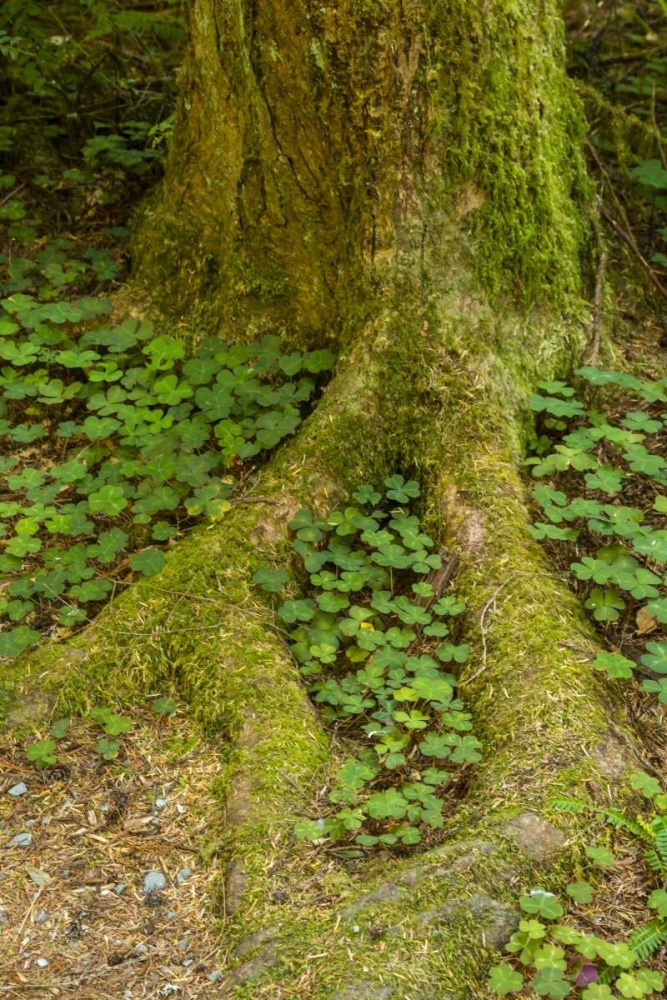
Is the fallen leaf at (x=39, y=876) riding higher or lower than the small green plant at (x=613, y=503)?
lower

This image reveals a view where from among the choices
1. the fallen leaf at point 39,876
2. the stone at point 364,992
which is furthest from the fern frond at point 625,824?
the fallen leaf at point 39,876

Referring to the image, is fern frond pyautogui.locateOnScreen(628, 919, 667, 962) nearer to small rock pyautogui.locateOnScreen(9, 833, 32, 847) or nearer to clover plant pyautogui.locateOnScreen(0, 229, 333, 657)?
small rock pyautogui.locateOnScreen(9, 833, 32, 847)

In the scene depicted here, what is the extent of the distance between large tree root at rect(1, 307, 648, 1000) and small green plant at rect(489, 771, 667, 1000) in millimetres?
75

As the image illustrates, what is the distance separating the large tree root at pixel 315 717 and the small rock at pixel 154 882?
0.72 ft

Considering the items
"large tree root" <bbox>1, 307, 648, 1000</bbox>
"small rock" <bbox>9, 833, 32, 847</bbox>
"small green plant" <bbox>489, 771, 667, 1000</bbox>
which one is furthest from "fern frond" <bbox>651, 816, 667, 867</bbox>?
"small rock" <bbox>9, 833, 32, 847</bbox>

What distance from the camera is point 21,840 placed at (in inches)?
128

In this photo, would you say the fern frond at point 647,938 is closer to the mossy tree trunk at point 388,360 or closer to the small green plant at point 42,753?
the mossy tree trunk at point 388,360

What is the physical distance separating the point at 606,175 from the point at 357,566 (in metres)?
2.74

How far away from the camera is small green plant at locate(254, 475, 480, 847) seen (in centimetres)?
316

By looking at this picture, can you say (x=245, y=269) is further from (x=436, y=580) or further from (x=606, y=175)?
(x=606, y=175)

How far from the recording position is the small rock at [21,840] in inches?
127

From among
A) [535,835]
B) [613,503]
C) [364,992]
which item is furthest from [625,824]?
[613,503]

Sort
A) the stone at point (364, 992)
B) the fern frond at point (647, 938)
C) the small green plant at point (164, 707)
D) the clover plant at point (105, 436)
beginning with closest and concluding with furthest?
the stone at point (364, 992)
the fern frond at point (647, 938)
the small green plant at point (164, 707)
the clover plant at point (105, 436)

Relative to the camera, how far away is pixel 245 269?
4465mm
